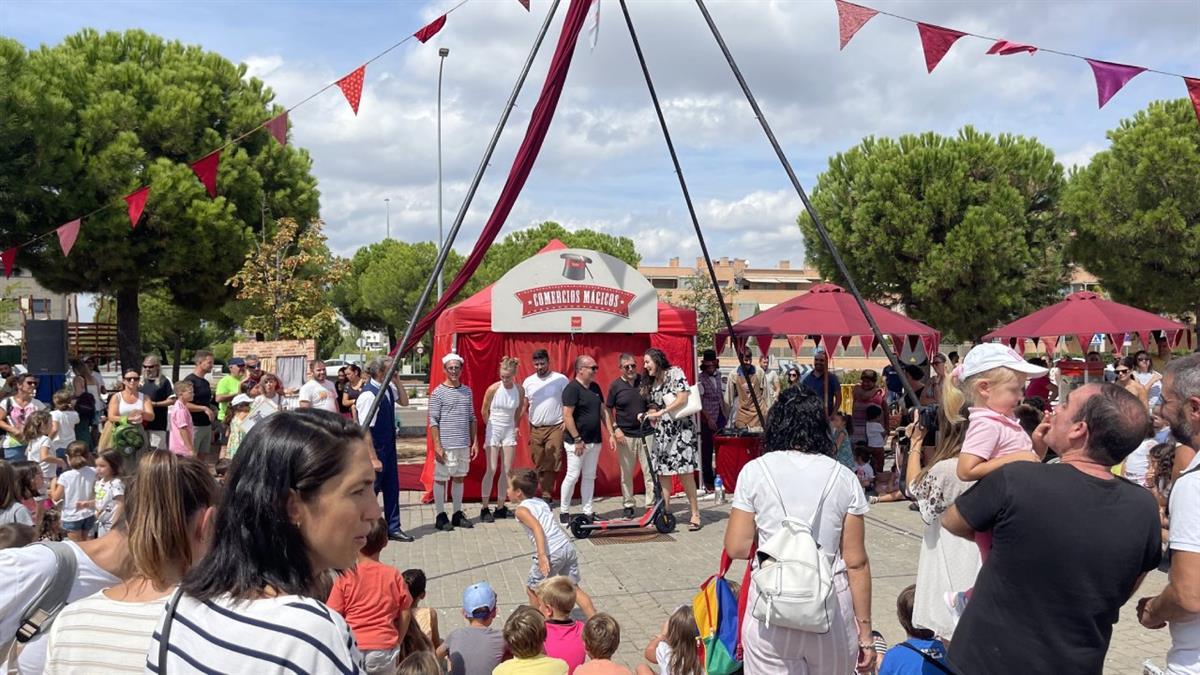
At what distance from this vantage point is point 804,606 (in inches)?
117

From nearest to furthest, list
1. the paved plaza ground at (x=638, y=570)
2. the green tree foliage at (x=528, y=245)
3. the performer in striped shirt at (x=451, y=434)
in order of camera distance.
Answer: the paved plaza ground at (x=638, y=570)
the performer in striped shirt at (x=451, y=434)
the green tree foliage at (x=528, y=245)

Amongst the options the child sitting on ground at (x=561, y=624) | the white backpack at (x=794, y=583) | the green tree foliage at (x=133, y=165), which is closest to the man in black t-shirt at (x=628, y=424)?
the child sitting on ground at (x=561, y=624)

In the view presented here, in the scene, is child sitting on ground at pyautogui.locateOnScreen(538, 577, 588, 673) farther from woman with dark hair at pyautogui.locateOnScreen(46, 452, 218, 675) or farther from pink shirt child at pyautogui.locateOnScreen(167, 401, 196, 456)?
pink shirt child at pyautogui.locateOnScreen(167, 401, 196, 456)

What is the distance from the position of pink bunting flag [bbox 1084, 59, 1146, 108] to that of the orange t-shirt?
6.49 meters

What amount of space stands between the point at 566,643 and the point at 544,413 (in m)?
5.68

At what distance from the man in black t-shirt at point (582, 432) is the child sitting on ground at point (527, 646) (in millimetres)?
5352

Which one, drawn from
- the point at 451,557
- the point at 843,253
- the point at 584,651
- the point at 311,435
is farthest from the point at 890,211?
the point at 311,435

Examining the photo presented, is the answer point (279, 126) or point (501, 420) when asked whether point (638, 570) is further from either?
point (279, 126)

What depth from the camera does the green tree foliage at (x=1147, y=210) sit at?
23906mm

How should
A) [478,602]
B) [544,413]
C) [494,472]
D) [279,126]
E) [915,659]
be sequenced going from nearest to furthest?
1. [915,659]
2. [478,602]
3. [279,126]
4. [494,472]
5. [544,413]

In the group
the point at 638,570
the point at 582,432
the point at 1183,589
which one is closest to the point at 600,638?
the point at 1183,589

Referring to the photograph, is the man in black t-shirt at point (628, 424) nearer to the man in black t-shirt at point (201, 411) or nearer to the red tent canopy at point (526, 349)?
the red tent canopy at point (526, 349)

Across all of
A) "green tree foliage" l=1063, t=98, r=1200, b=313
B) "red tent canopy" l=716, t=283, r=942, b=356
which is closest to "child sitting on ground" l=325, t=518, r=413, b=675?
"red tent canopy" l=716, t=283, r=942, b=356

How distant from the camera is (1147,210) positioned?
2484 centimetres
